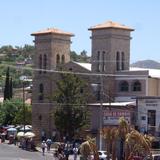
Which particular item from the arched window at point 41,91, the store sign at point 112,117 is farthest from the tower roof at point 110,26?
the store sign at point 112,117

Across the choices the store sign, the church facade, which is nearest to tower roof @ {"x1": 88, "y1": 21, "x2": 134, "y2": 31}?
the church facade

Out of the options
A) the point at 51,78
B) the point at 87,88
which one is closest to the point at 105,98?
the point at 87,88

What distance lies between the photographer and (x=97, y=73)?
7931cm

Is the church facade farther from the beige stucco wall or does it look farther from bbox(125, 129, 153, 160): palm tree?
bbox(125, 129, 153, 160): palm tree

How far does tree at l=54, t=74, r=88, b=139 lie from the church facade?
1.38 metres

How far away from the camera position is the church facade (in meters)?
74.1

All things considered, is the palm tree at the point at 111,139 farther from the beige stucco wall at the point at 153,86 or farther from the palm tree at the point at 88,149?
the beige stucco wall at the point at 153,86

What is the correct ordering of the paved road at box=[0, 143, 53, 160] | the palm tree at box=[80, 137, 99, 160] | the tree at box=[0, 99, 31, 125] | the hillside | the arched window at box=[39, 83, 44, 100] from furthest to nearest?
the hillside
the tree at box=[0, 99, 31, 125]
the arched window at box=[39, 83, 44, 100]
the paved road at box=[0, 143, 53, 160]
the palm tree at box=[80, 137, 99, 160]

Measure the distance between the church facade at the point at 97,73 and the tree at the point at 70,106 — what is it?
1383 mm

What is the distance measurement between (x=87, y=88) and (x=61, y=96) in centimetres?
492

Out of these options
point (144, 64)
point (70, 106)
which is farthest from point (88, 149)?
point (144, 64)

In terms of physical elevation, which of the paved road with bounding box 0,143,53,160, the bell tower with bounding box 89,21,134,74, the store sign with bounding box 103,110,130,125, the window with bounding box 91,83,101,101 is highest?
the bell tower with bounding box 89,21,134,74

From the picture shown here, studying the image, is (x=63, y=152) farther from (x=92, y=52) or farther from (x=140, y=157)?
(x=92, y=52)

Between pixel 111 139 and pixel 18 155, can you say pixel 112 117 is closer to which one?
pixel 18 155
